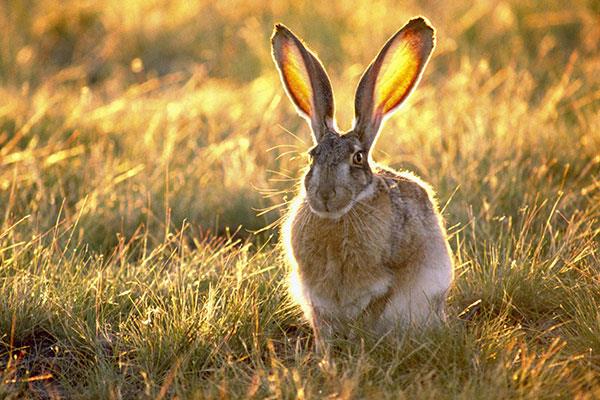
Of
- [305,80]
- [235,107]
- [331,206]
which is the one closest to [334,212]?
[331,206]

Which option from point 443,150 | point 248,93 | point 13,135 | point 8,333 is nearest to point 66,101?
A: point 13,135

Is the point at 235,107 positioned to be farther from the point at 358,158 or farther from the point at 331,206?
the point at 331,206

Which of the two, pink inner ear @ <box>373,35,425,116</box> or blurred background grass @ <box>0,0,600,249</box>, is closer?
pink inner ear @ <box>373,35,425,116</box>

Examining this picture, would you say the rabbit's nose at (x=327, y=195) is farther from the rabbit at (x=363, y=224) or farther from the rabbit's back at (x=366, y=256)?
the rabbit's back at (x=366, y=256)

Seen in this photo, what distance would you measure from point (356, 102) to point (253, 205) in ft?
6.61

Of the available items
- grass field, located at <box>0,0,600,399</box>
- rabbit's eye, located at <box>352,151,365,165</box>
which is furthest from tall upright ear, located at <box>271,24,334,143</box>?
grass field, located at <box>0,0,600,399</box>

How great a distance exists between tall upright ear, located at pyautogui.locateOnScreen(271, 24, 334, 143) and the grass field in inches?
14.0

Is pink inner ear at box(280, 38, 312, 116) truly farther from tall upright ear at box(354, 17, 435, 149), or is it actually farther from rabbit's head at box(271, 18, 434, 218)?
tall upright ear at box(354, 17, 435, 149)

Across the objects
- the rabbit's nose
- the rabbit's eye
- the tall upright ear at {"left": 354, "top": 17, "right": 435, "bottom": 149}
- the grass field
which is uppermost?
the tall upright ear at {"left": 354, "top": 17, "right": 435, "bottom": 149}

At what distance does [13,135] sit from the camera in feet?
23.6

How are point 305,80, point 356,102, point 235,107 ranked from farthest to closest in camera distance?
point 235,107
point 305,80
point 356,102

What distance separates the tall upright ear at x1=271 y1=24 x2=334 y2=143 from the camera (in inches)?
164

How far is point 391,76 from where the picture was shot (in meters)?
4.27

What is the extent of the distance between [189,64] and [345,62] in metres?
1.85
